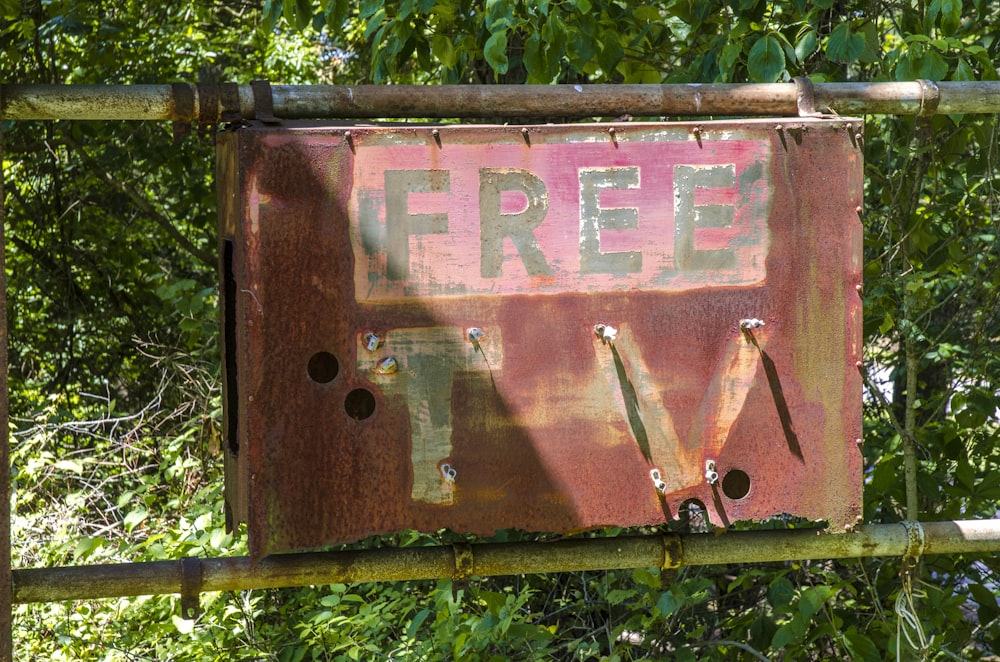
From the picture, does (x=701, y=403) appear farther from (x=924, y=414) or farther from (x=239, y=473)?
(x=924, y=414)

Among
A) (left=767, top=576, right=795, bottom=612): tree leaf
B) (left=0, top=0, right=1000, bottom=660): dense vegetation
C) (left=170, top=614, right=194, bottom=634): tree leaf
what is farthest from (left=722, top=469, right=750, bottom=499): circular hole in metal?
(left=170, top=614, right=194, bottom=634): tree leaf

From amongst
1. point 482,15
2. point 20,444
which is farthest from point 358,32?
point 20,444

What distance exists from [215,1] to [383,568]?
477 cm

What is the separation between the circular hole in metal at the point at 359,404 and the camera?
2165 mm

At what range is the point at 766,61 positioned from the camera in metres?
3.13

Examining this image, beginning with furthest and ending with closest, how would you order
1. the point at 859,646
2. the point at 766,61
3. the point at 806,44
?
the point at 806,44, the point at 859,646, the point at 766,61

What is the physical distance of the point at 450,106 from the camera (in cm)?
227

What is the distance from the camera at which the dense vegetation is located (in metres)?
3.44

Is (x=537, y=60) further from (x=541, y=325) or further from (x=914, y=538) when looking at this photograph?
(x=914, y=538)

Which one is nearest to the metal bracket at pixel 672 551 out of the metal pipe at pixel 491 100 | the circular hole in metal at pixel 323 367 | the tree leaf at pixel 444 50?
the circular hole in metal at pixel 323 367

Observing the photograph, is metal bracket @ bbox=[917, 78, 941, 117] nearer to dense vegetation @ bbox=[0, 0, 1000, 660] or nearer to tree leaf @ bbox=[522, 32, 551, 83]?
dense vegetation @ bbox=[0, 0, 1000, 660]

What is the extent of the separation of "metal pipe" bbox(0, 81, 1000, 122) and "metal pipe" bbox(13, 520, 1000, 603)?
3.08 feet

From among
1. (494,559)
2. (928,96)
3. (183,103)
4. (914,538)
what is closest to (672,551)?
(494,559)

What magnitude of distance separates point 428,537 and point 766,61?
89.1 inches
